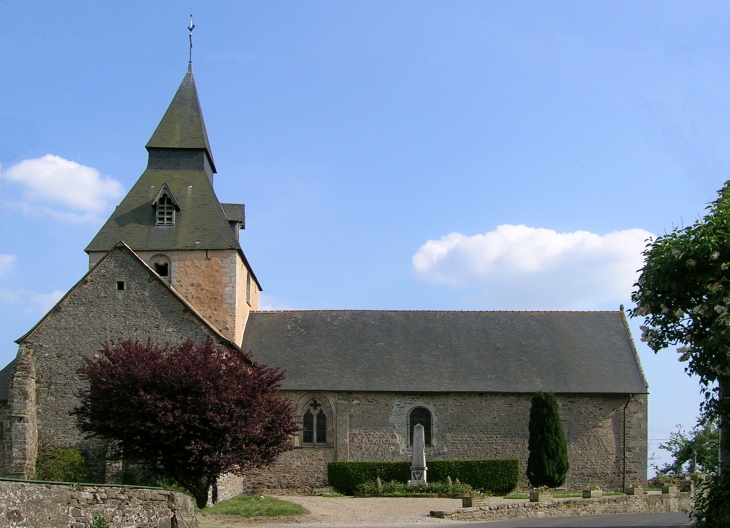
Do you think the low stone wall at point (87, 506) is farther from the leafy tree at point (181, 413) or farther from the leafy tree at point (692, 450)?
the leafy tree at point (692, 450)

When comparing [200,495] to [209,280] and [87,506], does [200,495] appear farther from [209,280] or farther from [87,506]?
[209,280]

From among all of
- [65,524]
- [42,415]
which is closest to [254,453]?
[42,415]

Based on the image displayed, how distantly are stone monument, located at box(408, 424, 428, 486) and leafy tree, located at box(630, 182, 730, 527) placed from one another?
11948 millimetres

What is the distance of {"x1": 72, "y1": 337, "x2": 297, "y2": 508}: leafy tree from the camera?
17.9 metres

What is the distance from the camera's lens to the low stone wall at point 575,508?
18.1 meters

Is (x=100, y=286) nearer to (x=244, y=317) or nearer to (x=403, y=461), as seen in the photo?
(x=244, y=317)

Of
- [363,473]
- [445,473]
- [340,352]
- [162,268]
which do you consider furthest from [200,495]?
[162,268]

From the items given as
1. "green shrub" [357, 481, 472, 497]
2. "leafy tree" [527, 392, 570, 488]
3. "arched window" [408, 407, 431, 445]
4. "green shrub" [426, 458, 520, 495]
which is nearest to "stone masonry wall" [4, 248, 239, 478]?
"green shrub" [357, 481, 472, 497]

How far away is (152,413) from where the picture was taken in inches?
701

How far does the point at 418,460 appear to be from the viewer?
23.9m

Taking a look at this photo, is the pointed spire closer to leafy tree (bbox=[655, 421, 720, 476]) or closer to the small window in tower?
the small window in tower

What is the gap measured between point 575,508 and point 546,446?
4.68 metres

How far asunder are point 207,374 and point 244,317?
1012 cm

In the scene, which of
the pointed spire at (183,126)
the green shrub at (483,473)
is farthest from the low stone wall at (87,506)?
the pointed spire at (183,126)
